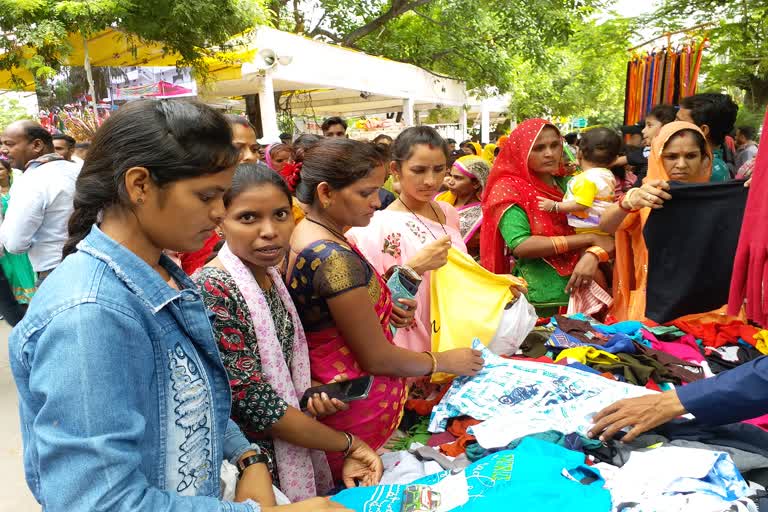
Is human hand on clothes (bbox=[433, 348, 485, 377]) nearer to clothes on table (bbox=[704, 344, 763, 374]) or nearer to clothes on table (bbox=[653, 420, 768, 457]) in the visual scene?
clothes on table (bbox=[653, 420, 768, 457])

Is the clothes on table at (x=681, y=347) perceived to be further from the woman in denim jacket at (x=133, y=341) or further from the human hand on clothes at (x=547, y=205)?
the woman in denim jacket at (x=133, y=341)

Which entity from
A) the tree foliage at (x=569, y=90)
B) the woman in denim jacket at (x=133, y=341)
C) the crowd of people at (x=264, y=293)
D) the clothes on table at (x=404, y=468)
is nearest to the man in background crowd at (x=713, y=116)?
the crowd of people at (x=264, y=293)

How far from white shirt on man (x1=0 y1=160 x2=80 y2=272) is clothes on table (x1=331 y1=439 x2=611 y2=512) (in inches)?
116

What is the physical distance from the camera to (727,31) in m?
7.02

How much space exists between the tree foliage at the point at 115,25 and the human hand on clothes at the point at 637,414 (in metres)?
6.81

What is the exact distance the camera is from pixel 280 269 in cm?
182

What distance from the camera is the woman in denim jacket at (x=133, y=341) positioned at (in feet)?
2.60

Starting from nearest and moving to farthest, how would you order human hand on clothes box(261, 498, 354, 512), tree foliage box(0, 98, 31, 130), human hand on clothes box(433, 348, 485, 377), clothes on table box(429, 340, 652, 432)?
1. human hand on clothes box(261, 498, 354, 512)
2. clothes on table box(429, 340, 652, 432)
3. human hand on clothes box(433, 348, 485, 377)
4. tree foliage box(0, 98, 31, 130)

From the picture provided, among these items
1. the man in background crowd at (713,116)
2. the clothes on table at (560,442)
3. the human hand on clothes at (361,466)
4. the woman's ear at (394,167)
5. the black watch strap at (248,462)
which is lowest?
the human hand on clothes at (361,466)

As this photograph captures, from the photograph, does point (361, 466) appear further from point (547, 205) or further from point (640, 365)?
point (547, 205)

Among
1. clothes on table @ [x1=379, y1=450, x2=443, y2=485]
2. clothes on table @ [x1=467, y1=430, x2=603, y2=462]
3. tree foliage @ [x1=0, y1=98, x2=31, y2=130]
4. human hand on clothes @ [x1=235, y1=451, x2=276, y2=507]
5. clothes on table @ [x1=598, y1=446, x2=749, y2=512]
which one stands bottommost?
clothes on table @ [x1=379, y1=450, x2=443, y2=485]

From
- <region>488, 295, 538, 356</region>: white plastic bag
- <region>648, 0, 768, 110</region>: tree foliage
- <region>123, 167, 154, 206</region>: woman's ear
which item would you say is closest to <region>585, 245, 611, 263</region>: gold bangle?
<region>488, 295, 538, 356</region>: white plastic bag

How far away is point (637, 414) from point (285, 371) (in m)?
1.01

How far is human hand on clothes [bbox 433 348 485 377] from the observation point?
2.01 m
